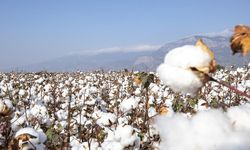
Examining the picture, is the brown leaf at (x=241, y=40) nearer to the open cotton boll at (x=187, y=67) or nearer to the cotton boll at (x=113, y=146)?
the open cotton boll at (x=187, y=67)

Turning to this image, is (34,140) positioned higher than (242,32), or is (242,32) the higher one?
(242,32)

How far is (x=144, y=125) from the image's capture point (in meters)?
4.96

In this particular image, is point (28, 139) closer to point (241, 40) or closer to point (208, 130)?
point (241, 40)

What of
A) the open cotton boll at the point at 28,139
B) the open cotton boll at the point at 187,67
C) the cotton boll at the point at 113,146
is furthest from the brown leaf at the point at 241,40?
the cotton boll at the point at 113,146

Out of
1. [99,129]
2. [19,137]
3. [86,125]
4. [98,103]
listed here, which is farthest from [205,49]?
[98,103]

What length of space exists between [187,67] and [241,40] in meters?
0.24

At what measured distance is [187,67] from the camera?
1355 mm

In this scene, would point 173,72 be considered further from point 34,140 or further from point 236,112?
point 34,140

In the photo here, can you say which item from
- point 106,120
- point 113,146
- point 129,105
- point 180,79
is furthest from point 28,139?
point 129,105

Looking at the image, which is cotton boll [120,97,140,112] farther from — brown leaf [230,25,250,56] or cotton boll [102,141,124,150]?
brown leaf [230,25,250,56]

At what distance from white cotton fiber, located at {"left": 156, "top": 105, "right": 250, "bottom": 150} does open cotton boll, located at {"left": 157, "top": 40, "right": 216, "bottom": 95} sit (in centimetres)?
10

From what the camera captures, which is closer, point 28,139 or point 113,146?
point 28,139

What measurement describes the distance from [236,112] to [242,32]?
323 mm

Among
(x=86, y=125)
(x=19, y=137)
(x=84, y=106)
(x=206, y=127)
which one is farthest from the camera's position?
(x=84, y=106)
